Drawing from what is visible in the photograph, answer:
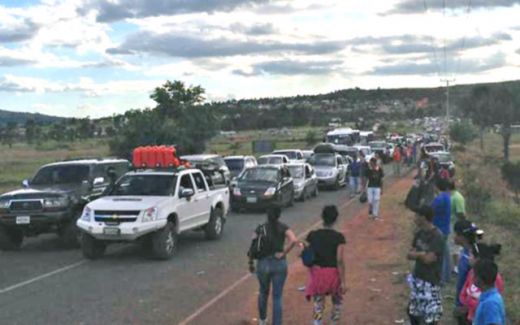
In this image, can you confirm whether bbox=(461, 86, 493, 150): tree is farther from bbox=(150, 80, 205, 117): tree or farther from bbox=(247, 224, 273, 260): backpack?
bbox=(247, 224, 273, 260): backpack

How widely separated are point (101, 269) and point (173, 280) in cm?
181

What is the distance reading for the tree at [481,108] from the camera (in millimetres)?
87113

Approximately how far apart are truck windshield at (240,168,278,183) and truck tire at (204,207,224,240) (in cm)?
670

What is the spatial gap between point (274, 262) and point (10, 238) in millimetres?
9321

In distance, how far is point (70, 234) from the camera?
15.6m

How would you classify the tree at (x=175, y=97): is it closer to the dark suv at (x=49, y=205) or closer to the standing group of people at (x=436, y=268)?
the dark suv at (x=49, y=205)

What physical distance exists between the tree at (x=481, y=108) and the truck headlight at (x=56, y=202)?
76493 millimetres

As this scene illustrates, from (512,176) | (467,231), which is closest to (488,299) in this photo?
(467,231)

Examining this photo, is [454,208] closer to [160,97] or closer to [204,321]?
[204,321]

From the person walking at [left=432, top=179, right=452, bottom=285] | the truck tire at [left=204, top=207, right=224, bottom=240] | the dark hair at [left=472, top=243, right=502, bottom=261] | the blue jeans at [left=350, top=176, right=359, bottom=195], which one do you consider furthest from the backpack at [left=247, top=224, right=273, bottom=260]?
Result: the blue jeans at [left=350, top=176, right=359, bottom=195]

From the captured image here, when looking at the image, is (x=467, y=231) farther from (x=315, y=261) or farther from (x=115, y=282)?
(x=115, y=282)

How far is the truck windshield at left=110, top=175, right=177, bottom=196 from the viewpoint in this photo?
14898 millimetres

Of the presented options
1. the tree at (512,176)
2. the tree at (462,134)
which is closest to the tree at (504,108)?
the tree at (462,134)

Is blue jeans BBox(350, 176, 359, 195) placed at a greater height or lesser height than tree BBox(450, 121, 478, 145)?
greater
